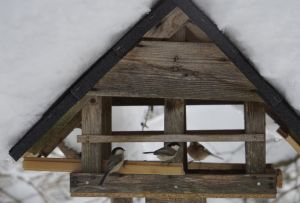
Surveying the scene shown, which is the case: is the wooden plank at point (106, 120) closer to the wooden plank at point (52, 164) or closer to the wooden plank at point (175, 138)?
the wooden plank at point (175, 138)

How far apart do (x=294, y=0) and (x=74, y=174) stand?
132 centimetres

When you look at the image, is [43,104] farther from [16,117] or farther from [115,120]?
[115,120]

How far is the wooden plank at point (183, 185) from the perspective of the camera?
3000mm

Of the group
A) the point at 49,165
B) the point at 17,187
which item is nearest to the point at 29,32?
the point at 49,165

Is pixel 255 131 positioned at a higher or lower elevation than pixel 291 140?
lower

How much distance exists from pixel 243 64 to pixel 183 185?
2.33ft

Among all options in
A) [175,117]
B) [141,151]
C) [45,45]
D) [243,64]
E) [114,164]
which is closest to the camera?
[243,64]

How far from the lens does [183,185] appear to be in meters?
3.01

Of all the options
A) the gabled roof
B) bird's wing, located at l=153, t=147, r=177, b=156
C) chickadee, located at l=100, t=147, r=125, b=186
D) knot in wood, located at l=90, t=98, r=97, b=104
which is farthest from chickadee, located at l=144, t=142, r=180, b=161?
the gabled roof

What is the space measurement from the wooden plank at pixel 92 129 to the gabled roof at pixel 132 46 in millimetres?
265

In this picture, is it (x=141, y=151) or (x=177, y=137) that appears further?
(x=141, y=151)

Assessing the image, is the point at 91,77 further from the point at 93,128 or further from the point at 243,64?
the point at 243,64

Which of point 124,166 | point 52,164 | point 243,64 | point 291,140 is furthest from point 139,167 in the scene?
point 291,140

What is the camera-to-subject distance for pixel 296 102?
2715 millimetres
